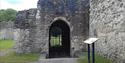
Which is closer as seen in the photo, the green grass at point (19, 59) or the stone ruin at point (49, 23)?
the green grass at point (19, 59)

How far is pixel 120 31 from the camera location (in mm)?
9797

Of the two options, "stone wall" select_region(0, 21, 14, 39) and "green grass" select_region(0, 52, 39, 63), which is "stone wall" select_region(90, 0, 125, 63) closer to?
"green grass" select_region(0, 52, 39, 63)

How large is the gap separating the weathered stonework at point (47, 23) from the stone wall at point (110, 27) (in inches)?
64.6

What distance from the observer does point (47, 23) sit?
54.8 ft

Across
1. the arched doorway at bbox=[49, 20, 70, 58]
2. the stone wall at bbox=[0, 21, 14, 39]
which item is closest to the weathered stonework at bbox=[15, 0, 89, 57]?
the arched doorway at bbox=[49, 20, 70, 58]

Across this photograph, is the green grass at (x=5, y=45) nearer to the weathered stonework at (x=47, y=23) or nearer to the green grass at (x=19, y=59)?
the weathered stonework at (x=47, y=23)

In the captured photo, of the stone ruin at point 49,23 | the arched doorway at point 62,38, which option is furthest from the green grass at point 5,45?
the stone ruin at point 49,23

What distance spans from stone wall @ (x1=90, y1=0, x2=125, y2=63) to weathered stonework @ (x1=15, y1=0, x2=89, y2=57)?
1.64m

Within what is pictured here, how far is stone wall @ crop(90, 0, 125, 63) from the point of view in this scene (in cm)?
965

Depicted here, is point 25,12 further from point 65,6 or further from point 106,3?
point 106,3

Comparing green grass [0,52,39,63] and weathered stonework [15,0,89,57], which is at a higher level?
weathered stonework [15,0,89,57]

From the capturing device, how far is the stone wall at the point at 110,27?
9.65 m

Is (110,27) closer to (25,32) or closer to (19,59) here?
(19,59)

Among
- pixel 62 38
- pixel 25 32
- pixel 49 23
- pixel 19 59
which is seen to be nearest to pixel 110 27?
pixel 19 59
